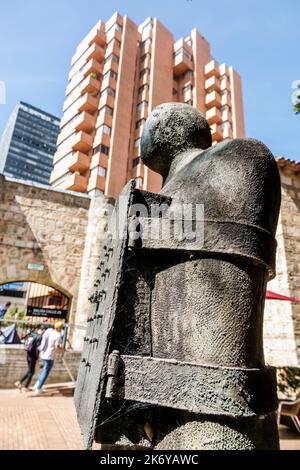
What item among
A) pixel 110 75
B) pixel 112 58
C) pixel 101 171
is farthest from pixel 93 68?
pixel 101 171

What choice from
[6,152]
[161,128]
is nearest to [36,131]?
[6,152]

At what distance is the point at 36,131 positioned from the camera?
282ft

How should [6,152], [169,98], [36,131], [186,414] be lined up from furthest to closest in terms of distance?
[36,131], [6,152], [169,98], [186,414]

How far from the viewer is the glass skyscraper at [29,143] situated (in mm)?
79625

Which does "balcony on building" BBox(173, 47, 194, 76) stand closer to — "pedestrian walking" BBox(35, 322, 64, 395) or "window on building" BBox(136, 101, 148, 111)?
"window on building" BBox(136, 101, 148, 111)

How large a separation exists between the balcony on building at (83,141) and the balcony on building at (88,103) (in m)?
2.57

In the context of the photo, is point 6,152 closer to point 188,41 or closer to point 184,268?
point 188,41

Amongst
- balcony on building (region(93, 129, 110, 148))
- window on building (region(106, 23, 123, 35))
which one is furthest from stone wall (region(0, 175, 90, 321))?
window on building (region(106, 23, 123, 35))

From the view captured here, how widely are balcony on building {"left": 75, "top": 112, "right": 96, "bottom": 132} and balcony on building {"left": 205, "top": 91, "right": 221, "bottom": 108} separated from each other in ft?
36.2

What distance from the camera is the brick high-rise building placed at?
24578mm

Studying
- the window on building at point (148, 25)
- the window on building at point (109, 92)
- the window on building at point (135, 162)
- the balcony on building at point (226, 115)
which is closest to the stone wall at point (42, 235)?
the window on building at point (135, 162)

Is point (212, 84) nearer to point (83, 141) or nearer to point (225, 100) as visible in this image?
point (225, 100)

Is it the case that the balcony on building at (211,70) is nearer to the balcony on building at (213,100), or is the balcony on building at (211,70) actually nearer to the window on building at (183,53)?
the window on building at (183,53)

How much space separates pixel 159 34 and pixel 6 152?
62.1 metres
